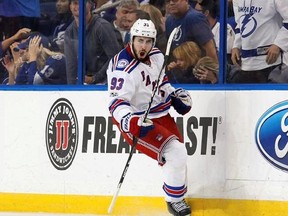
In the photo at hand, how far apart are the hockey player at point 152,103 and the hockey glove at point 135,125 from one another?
0.02 meters

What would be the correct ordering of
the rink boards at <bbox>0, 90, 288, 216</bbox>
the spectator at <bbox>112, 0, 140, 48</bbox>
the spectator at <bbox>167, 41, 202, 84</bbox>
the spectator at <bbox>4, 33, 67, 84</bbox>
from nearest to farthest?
1. the rink boards at <bbox>0, 90, 288, 216</bbox>
2. the spectator at <bbox>167, 41, 202, 84</bbox>
3. the spectator at <bbox>112, 0, 140, 48</bbox>
4. the spectator at <bbox>4, 33, 67, 84</bbox>

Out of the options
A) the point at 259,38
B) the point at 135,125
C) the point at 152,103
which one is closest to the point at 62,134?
the point at 152,103

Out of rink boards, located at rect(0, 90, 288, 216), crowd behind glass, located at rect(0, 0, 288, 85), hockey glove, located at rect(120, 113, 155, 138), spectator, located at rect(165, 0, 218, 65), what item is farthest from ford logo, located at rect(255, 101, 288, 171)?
hockey glove, located at rect(120, 113, 155, 138)

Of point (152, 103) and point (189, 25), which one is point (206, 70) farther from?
point (152, 103)

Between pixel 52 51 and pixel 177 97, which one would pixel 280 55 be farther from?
pixel 52 51

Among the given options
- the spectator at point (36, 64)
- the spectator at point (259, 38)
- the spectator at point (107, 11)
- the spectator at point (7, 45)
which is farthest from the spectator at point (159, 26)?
the spectator at point (7, 45)

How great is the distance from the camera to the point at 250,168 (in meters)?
7.46

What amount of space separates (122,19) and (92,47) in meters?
0.38

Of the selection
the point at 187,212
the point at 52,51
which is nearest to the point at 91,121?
the point at 52,51

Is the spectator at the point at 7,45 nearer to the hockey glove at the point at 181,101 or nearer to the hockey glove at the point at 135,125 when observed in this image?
the hockey glove at the point at 181,101

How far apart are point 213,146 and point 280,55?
84 centimetres

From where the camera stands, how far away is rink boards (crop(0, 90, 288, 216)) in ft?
24.3

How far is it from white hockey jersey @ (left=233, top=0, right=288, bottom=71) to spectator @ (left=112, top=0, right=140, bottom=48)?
2.95ft

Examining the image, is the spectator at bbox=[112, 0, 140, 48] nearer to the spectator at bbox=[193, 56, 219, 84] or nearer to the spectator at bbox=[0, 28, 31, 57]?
the spectator at bbox=[193, 56, 219, 84]
